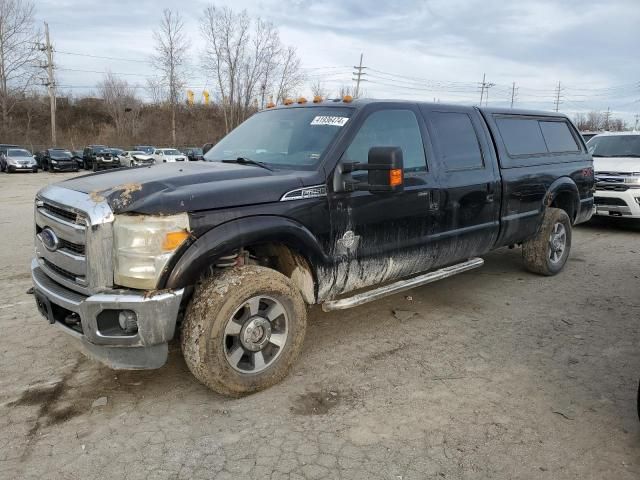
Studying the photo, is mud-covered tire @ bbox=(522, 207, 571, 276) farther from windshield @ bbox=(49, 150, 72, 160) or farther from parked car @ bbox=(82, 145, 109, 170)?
parked car @ bbox=(82, 145, 109, 170)

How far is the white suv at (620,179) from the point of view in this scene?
886 centimetres

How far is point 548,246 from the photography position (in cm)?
592

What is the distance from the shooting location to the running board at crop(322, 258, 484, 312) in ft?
12.2

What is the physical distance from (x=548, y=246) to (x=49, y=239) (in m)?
5.18

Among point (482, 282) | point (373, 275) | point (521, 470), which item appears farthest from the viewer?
point (482, 282)

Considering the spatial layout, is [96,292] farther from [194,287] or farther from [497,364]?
[497,364]

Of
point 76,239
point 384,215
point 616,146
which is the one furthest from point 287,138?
point 616,146

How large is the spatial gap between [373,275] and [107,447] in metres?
2.21

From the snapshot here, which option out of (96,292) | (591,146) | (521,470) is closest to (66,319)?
(96,292)

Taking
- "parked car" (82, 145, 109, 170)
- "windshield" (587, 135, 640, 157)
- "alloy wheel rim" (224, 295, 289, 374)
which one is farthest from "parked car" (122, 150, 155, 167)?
"alloy wheel rim" (224, 295, 289, 374)

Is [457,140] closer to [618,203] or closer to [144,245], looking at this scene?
[144,245]

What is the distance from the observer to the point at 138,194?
287cm

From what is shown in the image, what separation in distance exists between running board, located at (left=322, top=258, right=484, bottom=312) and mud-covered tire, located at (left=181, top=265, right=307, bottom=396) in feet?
1.48

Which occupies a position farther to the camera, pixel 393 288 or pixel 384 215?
pixel 393 288
